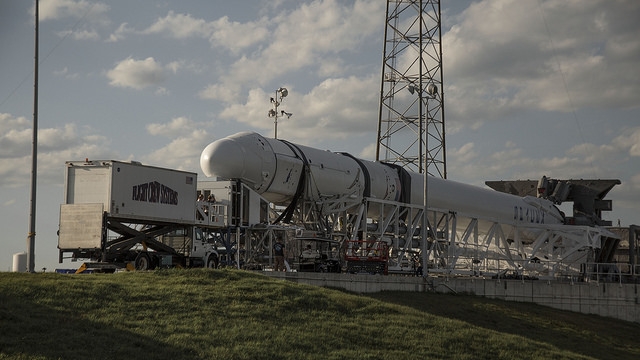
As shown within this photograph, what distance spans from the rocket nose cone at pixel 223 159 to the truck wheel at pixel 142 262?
15.2 ft

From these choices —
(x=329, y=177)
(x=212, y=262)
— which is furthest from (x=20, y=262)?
(x=329, y=177)

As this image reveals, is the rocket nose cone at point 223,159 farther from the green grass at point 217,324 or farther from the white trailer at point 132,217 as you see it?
the green grass at point 217,324

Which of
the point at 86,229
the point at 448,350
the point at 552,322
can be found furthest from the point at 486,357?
the point at 86,229

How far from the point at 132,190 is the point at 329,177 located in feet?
33.9

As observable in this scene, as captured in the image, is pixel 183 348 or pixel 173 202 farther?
pixel 173 202

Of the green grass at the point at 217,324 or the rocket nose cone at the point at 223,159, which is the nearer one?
the green grass at the point at 217,324

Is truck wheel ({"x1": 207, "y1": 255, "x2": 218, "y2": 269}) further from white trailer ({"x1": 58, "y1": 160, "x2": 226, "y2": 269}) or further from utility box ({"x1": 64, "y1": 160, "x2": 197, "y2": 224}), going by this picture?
utility box ({"x1": 64, "y1": 160, "x2": 197, "y2": 224})

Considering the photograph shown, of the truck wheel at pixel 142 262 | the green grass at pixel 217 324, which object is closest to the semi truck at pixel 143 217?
the truck wheel at pixel 142 262

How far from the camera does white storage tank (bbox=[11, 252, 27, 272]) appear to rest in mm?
24141

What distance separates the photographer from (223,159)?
1184 inches

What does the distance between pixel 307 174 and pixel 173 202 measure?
23.9 feet

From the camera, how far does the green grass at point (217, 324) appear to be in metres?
17.3

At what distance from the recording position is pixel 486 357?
21047 mm

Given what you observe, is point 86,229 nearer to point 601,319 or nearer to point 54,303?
point 54,303
